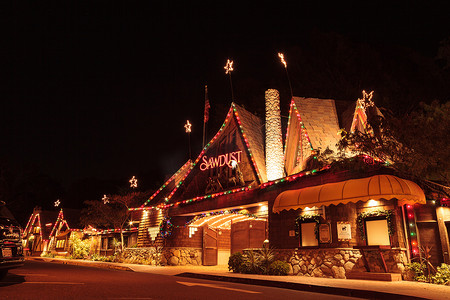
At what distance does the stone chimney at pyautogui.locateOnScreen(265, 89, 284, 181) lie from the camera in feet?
60.5

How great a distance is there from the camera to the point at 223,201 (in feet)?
65.3

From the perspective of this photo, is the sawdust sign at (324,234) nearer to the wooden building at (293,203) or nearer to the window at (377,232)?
the wooden building at (293,203)

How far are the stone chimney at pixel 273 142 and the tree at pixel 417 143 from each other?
5.63 meters

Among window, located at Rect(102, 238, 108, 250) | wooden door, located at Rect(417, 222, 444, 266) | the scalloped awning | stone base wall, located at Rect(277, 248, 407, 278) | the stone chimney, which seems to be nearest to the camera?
the scalloped awning

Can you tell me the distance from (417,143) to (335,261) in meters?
5.31

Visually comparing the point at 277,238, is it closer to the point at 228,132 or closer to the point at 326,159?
the point at 326,159

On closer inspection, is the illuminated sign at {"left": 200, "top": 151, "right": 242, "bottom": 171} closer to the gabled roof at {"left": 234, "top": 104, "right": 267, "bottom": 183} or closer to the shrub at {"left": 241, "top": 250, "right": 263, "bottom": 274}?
the gabled roof at {"left": 234, "top": 104, "right": 267, "bottom": 183}

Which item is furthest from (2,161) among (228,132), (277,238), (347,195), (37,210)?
(347,195)

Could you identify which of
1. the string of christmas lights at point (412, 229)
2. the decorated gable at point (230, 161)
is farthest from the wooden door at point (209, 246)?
the string of christmas lights at point (412, 229)

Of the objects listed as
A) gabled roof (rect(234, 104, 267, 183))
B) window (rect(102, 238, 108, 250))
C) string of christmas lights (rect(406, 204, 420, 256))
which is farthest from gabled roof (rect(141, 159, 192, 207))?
string of christmas lights (rect(406, 204, 420, 256))

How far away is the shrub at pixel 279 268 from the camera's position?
1469 centimetres

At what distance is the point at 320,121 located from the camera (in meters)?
18.5

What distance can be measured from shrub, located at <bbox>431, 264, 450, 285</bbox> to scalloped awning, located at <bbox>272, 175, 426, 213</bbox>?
2.11 meters

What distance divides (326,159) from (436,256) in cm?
515
